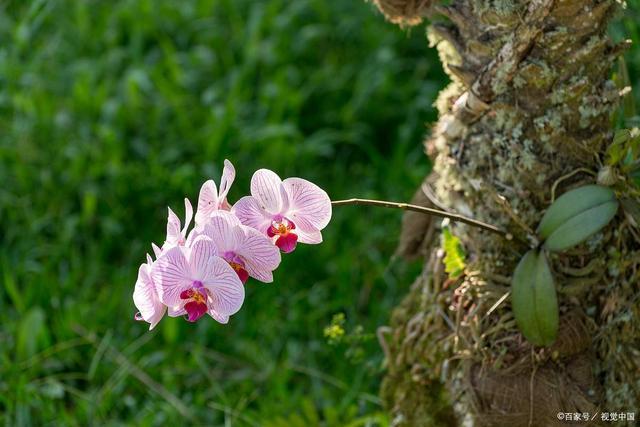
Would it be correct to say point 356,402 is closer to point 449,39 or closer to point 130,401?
Result: point 130,401

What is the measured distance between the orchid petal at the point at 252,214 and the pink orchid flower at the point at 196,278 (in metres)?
0.09

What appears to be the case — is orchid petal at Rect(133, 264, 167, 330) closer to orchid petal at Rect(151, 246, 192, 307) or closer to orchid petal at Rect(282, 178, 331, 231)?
orchid petal at Rect(151, 246, 192, 307)

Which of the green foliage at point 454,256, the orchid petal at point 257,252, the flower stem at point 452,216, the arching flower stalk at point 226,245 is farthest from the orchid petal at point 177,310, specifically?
the green foliage at point 454,256

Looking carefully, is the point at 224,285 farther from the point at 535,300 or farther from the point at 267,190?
the point at 535,300

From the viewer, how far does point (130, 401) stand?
2162mm

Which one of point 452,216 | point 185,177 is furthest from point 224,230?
point 185,177

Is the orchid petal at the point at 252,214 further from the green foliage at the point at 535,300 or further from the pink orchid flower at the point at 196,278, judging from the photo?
the green foliage at the point at 535,300

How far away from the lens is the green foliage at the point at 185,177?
87.7 inches

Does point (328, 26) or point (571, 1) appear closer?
point (571, 1)

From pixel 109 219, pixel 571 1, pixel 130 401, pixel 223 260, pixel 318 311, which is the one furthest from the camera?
pixel 109 219

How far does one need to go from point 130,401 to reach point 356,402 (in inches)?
19.5

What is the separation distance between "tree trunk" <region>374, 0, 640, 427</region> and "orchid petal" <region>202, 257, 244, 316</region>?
1.52 ft

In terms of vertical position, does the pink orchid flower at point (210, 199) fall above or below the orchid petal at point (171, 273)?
above

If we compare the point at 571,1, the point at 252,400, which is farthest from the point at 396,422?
the point at 571,1
